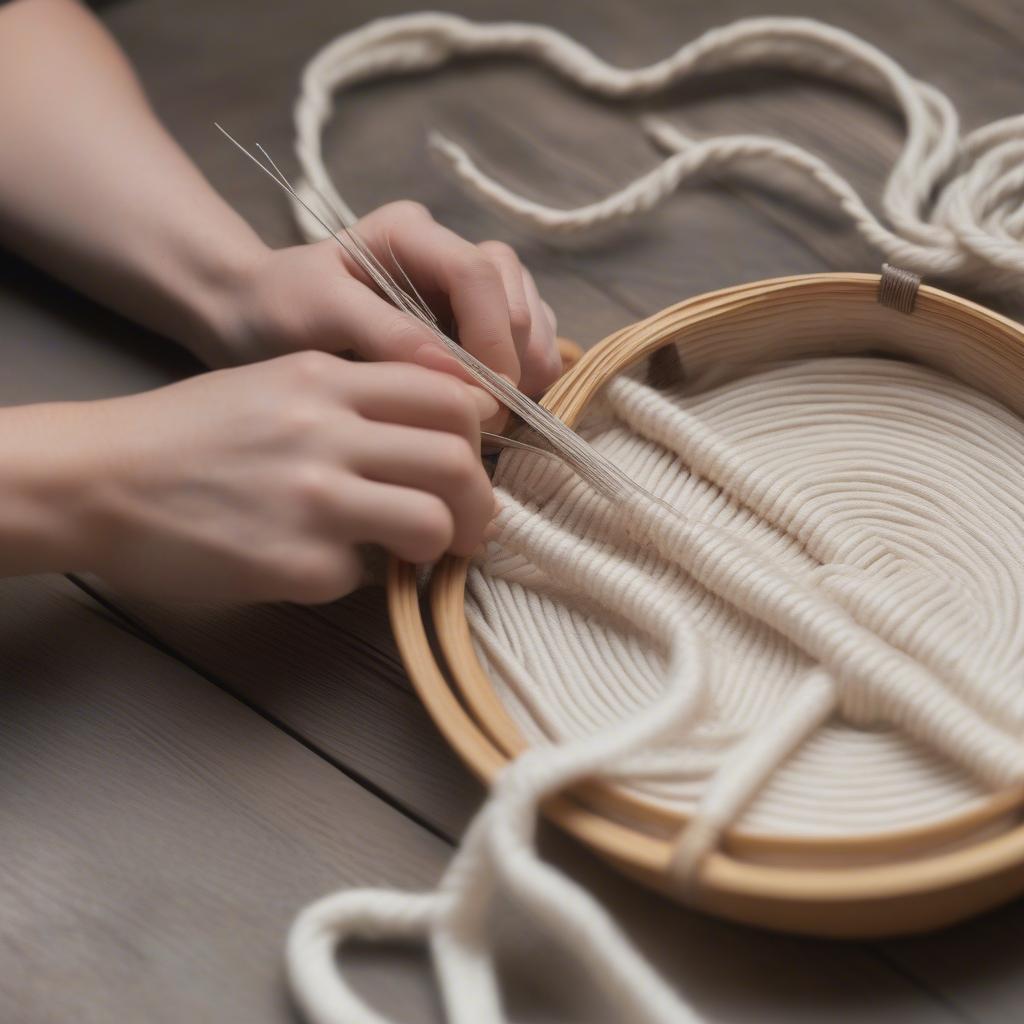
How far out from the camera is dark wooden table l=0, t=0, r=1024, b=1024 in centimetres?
47

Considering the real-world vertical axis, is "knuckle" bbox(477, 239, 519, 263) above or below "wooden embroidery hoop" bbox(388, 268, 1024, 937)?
above

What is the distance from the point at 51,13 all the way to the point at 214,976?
1.98 ft

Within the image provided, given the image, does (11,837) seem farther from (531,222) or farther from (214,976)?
(531,222)

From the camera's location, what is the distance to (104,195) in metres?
0.67

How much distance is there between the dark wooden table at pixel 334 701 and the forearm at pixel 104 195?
1.7 inches

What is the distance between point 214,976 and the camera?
48 cm

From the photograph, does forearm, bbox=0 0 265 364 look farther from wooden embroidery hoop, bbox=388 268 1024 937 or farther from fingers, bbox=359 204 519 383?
wooden embroidery hoop, bbox=388 268 1024 937

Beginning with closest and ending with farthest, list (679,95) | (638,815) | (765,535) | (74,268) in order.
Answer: (638,815) < (765,535) < (74,268) < (679,95)

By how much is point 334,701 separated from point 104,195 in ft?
1.11

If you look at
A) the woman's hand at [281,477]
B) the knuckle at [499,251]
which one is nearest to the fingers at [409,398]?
the woman's hand at [281,477]

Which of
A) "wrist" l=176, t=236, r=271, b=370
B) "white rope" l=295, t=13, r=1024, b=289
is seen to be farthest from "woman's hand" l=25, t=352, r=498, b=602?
"white rope" l=295, t=13, r=1024, b=289

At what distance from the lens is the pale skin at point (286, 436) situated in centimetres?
49

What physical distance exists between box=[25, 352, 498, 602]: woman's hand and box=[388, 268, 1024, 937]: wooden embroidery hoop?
0.04m

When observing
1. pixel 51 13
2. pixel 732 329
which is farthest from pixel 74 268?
pixel 732 329
